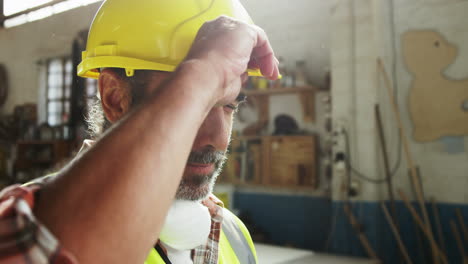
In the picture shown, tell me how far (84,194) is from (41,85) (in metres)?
10.6

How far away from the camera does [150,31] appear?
0.90 m

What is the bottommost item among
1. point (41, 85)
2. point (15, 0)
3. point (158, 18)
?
point (158, 18)

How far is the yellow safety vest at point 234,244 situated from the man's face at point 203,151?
9.0 inches

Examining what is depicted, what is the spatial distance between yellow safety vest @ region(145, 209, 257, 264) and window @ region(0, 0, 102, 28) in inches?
266

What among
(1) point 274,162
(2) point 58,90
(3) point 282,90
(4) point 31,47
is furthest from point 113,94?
(4) point 31,47

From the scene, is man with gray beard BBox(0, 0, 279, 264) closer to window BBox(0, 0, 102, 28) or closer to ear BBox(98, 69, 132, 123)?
ear BBox(98, 69, 132, 123)

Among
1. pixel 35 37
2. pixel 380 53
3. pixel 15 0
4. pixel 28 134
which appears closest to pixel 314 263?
pixel 380 53

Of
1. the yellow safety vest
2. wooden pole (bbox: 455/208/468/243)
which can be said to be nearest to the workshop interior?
wooden pole (bbox: 455/208/468/243)

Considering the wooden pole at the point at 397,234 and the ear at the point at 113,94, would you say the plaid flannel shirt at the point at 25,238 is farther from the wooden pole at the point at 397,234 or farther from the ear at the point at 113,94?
the wooden pole at the point at 397,234

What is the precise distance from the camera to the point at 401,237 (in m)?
4.93

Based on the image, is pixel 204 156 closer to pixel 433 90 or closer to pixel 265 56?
pixel 265 56

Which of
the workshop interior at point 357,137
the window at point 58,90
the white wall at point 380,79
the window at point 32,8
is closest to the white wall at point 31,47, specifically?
the window at point 32,8

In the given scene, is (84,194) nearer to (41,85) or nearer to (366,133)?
(366,133)

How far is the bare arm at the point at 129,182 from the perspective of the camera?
1.27ft
